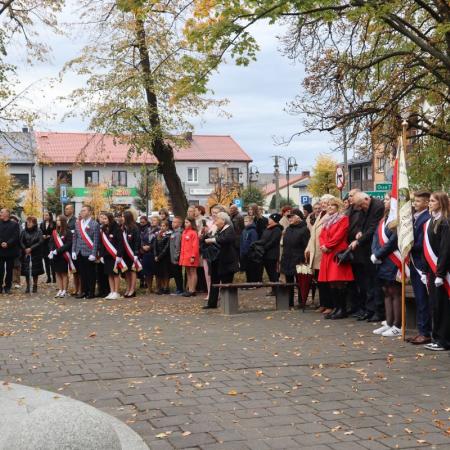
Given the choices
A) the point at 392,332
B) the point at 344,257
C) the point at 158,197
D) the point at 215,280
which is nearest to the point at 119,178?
the point at 158,197

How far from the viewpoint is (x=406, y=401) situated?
255 inches

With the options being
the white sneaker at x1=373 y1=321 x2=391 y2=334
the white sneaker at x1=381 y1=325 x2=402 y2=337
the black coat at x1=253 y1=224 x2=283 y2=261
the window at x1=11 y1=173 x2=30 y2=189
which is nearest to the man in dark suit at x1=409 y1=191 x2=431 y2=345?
the white sneaker at x1=381 y1=325 x2=402 y2=337

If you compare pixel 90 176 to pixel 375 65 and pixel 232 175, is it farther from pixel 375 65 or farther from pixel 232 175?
pixel 375 65

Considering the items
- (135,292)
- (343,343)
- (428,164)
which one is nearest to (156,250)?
(135,292)

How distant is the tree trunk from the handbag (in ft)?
33.7

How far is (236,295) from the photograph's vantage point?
41.5 feet

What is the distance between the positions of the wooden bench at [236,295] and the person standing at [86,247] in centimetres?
383

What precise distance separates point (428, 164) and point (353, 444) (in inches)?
646

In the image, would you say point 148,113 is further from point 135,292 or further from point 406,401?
point 406,401

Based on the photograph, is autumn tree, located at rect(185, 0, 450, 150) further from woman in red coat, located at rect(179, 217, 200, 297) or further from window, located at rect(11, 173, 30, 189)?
window, located at rect(11, 173, 30, 189)

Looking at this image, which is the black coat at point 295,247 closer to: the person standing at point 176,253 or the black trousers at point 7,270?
the person standing at point 176,253

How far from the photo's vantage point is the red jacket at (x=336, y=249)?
11539 millimetres

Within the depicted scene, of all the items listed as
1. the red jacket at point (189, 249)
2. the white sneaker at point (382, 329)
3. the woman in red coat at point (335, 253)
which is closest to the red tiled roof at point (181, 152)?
the red jacket at point (189, 249)

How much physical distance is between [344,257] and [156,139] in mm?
10872
